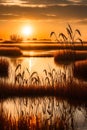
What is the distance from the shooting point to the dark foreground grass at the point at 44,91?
12219 mm

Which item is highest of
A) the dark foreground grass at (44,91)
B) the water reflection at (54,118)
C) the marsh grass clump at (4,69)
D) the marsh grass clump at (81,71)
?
the water reflection at (54,118)

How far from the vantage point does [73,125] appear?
935 centimetres

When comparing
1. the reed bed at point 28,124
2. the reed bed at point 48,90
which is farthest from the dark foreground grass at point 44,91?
the reed bed at point 28,124

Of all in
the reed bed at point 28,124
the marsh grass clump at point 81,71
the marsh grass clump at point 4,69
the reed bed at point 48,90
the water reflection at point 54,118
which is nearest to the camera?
the reed bed at point 28,124

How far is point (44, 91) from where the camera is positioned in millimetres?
12891

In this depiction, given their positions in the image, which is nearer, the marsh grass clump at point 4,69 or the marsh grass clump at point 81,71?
the marsh grass clump at point 81,71

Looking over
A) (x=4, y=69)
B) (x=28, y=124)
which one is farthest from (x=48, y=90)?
(x=4, y=69)

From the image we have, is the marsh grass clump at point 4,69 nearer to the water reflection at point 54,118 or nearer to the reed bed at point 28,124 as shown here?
the water reflection at point 54,118

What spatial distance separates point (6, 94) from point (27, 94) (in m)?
0.55

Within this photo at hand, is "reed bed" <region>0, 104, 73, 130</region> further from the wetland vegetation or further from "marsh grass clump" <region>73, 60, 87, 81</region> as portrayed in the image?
"marsh grass clump" <region>73, 60, 87, 81</region>

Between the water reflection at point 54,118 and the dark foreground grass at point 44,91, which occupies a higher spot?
the water reflection at point 54,118

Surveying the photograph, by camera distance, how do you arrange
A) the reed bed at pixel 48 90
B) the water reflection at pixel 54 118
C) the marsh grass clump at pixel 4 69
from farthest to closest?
the marsh grass clump at pixel 4 69 → the reed bed at pixel 48 90 → the water reflection at pixel 54 118

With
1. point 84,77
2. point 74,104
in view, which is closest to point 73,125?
point 74,104

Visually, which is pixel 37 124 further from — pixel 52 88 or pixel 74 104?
pixel 52 88
